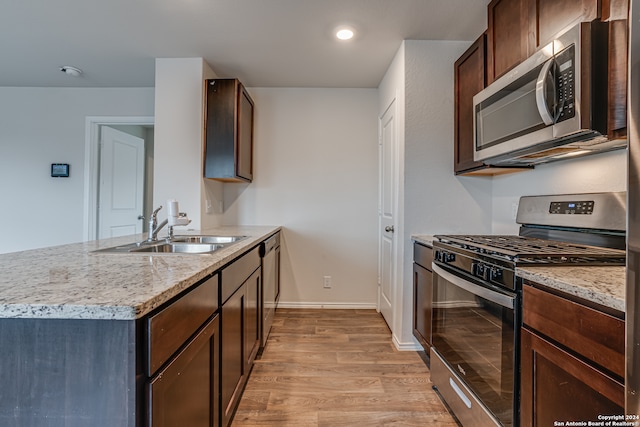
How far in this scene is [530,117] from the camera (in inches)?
56.5

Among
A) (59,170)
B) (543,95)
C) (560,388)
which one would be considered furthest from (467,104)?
(59,170)

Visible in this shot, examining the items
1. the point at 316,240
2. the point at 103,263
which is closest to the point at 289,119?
the point at 316,240

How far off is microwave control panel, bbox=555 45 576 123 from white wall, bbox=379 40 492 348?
1121mm

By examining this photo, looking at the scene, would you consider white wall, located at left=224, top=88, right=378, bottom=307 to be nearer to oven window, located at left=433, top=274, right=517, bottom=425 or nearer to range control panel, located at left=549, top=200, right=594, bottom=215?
oven window, located at left=433, top=274, right=517, bottom=425

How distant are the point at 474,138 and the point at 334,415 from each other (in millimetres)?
1778

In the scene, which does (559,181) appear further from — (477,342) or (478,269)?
(477,342)

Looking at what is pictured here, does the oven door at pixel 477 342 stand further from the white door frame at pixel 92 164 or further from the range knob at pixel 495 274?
the white door frame at pixel 92 164

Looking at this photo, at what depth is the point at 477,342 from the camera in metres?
1.38

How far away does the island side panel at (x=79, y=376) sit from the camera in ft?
2.26

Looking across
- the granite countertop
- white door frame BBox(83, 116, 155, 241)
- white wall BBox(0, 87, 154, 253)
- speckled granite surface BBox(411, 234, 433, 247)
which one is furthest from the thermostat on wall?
speckled granite surface BBox(411, 234, 433, 247)

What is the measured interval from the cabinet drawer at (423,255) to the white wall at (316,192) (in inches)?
40.6

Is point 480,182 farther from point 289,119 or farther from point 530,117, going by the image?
point 289,119

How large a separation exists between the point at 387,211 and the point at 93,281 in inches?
93.8

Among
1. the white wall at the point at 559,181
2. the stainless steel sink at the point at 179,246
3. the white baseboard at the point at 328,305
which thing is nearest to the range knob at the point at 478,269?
the white wall at the point at 559,181
